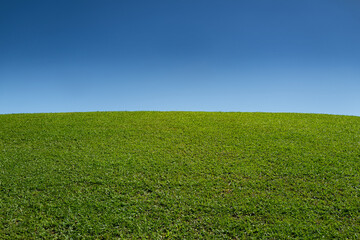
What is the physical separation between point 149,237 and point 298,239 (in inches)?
120

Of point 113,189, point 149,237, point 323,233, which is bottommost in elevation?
point 149,237

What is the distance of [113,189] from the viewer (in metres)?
6.10

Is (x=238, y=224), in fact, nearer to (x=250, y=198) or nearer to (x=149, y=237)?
(x=250, y=198)

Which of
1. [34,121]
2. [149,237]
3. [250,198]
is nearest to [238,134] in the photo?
[250,198]

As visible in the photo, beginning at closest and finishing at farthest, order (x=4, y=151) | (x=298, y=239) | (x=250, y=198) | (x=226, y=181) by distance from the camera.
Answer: (x=298, y=239)
(x=250, y=198)
(x=226, y=181)
(x=4, y=151)

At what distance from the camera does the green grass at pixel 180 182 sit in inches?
194

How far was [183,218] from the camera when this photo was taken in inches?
203

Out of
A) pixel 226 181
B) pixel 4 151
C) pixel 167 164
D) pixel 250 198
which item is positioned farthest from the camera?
pixel 4 151

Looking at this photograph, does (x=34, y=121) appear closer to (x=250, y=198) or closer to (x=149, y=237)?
(x=149, y=237)

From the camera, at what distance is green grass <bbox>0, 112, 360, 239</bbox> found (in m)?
4.93

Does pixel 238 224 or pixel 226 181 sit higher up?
pixel 226 181

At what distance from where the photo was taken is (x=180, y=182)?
6383 millimetres

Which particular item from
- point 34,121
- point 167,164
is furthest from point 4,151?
point 167,164

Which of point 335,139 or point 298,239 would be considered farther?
point 335,139
